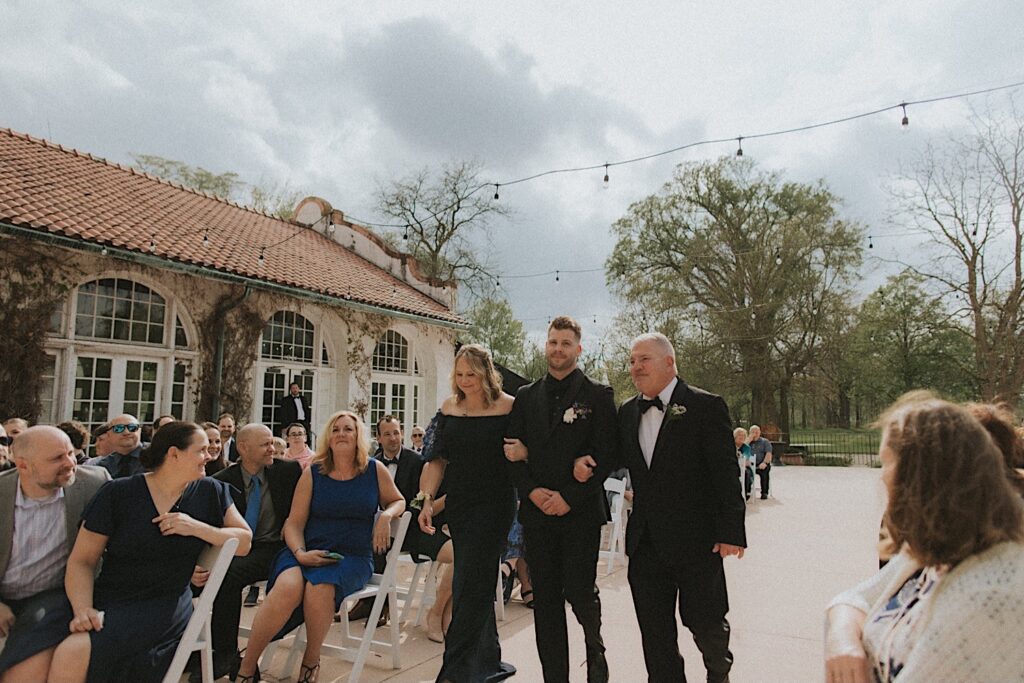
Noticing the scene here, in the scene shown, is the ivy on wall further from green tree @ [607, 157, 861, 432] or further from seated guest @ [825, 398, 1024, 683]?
green tree @ [607, 157, 861, 432]

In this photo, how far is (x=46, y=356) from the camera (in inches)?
348

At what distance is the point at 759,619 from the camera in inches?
190

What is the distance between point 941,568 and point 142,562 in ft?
9.79

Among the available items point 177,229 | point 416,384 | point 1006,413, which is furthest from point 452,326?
point 1006,413

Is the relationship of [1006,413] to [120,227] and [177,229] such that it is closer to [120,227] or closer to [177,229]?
[120,227]

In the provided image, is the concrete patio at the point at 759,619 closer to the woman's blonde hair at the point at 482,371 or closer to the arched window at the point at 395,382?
the woman's blonde hair at the point at 482,371

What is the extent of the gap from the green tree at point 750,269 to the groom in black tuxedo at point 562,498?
74.8 feet

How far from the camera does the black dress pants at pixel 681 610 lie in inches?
117

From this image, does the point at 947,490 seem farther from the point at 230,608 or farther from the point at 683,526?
the point at 230,608

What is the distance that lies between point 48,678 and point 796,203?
94.3 feet

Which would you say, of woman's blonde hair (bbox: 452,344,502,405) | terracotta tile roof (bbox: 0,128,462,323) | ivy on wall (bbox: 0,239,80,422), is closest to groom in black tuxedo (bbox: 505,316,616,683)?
woman's blonde hair (bbox: 452,344,502,405)

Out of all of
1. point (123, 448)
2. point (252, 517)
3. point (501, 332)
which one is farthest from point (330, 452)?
point (501, 332)

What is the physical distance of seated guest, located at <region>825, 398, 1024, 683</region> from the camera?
1.32 metres

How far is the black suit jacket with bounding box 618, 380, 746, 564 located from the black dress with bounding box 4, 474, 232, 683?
208 centimetres
